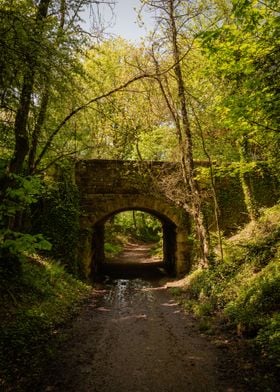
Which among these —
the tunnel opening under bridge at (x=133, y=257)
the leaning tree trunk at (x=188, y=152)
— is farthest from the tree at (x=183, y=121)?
the tunnel opening under bridge at (x=133, y=257)

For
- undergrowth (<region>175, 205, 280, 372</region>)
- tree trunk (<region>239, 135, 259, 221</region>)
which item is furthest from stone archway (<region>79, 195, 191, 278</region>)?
tree trunk (<region>239, 135, 259, 221</region>)

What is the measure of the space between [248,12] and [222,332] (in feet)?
21.0

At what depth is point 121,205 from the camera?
1324 cm

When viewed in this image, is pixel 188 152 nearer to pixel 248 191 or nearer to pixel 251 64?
pixel 248 191

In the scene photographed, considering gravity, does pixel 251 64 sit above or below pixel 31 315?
above

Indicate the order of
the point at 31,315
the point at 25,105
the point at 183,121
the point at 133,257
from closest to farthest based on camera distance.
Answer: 1. the point at 25,105
2. the point at 31,315
3. the point at 183,121
4. the point at 133,257

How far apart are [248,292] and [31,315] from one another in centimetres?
451

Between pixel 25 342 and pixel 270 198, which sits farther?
pixel 270 198

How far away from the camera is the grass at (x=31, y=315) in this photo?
4.82m

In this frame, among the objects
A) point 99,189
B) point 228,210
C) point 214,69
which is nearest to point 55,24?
point 214,69

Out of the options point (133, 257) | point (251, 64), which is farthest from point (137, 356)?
point (133, 257)

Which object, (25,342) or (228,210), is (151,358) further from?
(228,210)

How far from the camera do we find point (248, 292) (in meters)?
7.09

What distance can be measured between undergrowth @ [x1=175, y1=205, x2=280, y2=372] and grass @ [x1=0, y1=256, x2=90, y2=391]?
322 centimetres
